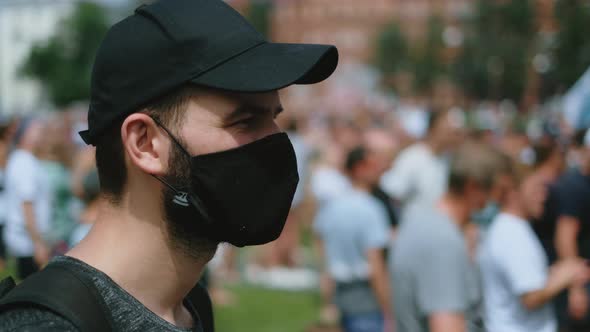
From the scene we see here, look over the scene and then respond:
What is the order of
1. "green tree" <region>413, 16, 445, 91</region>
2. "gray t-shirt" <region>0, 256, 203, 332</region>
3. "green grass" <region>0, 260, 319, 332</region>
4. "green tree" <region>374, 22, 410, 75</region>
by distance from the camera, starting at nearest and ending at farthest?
"gray t-shirt" <region>0, 256, 203, 332</region> < "green grass" <region>0, 260, 319, 332</region> < "green tree" <region>413, 16, 445, 91</region> < "green tree" <region>374, 22, 410, 75</region>

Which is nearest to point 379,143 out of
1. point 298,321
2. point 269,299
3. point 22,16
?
point 298,321

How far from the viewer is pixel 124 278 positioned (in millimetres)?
1774

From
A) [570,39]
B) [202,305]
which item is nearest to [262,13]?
[570,39]

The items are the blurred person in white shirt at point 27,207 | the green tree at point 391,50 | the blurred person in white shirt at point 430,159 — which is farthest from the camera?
the green tree at point 391,50

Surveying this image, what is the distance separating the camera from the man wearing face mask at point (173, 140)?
1744mm

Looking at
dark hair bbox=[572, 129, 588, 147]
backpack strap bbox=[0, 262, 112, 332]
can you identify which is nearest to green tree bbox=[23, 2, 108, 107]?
dark hair bbox=[572, 129, 588, 147]

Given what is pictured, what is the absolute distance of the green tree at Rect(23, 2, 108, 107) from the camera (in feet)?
311

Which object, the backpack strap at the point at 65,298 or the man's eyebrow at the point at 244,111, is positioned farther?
the man's eyebrow at the point at 244,111

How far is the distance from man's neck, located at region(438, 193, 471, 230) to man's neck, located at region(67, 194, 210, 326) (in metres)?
2.83

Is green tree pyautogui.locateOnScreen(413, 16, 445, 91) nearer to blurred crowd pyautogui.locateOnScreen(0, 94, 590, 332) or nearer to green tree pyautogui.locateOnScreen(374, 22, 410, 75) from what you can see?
green tree pyautogui.locateOnScreen(374, 22, 410, 75)

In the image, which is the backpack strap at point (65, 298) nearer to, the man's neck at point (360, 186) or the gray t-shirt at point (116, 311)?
the gray t-shirt at point (116, 311)

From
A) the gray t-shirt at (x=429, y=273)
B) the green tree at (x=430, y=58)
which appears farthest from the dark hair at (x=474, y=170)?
the green tree at (x=430, y=58)

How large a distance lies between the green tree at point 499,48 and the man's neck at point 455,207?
2878 centimetres

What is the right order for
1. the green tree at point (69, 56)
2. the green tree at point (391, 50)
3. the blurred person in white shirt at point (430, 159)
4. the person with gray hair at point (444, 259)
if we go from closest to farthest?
the person with gray hair at point (444, 259)
the blurred person in white shirt at point (430, 159)
the green tree at point (391, 50)
the green tree at point (69, 56)
